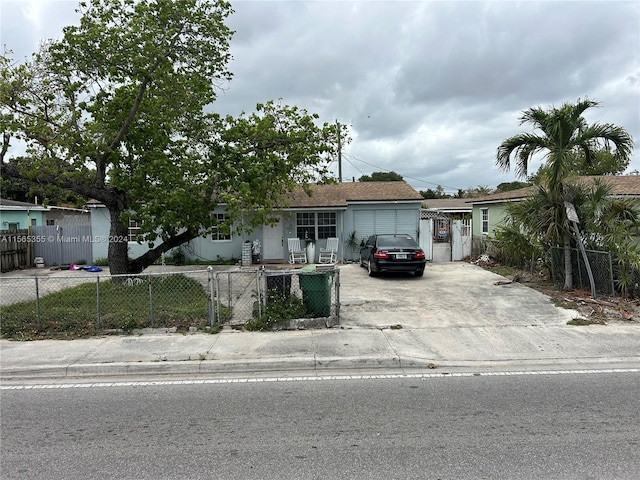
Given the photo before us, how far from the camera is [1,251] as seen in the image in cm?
1689

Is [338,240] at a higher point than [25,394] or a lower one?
higher

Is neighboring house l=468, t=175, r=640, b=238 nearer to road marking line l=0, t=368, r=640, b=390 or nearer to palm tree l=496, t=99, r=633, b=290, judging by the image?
palm tree l=496, t=99, r=633, b=290

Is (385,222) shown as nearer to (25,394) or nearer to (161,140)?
(161,140)

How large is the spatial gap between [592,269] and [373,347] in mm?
7188

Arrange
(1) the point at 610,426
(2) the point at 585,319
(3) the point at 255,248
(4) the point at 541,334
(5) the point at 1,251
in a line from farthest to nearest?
(3) the point at 255,248 → (5) the point at 1,251 → (2) the point at 585,319 → (4) the point at 541,334 → (1) the point at 610,426

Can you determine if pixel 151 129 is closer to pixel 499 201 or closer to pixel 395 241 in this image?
pixel 395 241

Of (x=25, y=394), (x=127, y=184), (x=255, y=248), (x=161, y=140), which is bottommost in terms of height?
(x=25, y=394)

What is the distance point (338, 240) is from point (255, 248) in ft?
11.7

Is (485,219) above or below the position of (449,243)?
above

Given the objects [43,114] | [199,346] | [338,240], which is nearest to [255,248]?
[338,240]

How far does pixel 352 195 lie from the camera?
19.9m

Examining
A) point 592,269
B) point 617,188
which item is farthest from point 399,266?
point 617,188

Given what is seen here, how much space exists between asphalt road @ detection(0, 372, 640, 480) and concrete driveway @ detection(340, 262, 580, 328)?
298 centimetres

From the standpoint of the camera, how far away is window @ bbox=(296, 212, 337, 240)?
1919 cm
